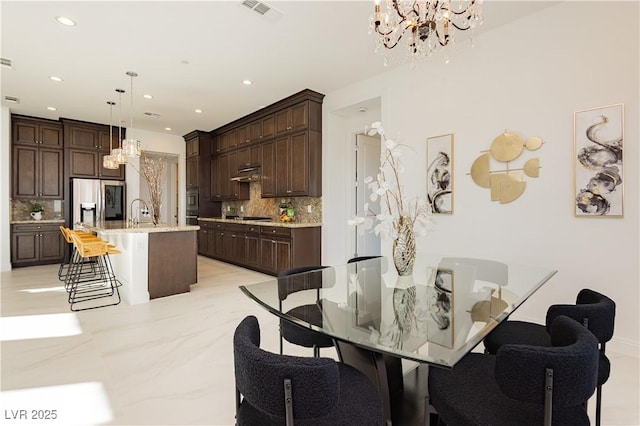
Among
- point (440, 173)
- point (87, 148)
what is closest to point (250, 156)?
point (87, 148)

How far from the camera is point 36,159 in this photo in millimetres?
6449

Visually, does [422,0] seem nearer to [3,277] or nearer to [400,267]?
[400,267]

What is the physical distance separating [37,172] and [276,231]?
528cm

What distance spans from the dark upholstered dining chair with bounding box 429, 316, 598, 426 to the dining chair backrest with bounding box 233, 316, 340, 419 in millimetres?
556

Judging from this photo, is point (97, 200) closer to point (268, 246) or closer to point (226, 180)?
point (226, 180)

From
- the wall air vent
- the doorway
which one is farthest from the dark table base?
the wall air vent

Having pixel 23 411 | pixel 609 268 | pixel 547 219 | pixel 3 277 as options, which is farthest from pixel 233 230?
pixel 609 268

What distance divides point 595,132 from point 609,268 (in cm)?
116

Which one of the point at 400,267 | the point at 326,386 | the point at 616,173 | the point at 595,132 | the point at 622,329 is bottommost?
the point at 622,329

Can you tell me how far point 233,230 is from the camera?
21.0ft

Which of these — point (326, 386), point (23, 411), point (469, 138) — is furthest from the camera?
point (469, 138)

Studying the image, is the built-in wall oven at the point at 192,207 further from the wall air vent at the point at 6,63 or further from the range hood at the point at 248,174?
the wall air vent at the point at 6,63

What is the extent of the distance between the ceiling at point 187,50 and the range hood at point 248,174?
1252 mm

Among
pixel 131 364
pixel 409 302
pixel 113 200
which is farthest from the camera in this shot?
pixel 113 200
